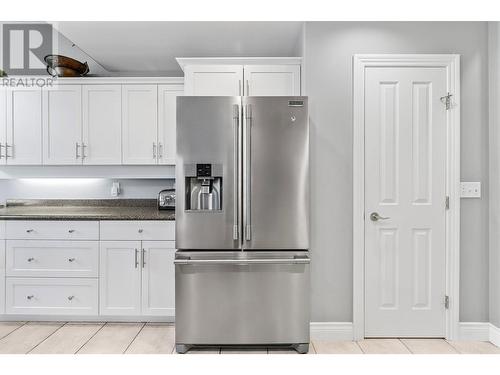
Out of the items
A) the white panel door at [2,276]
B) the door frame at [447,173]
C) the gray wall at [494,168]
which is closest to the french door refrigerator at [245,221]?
the door frame at [447,173]

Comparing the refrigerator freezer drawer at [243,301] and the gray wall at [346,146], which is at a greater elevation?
the gray wall at [346,146]

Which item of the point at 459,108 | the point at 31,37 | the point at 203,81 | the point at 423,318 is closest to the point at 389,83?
the point at 459,108

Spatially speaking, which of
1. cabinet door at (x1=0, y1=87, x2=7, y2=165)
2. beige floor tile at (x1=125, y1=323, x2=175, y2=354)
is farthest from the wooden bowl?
beige floor tile at (x1=125, y1=323, x2=175, y2=354)

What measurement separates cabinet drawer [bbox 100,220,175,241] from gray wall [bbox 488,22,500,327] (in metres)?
2.33

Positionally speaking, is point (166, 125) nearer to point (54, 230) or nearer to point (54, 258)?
point (54, 230)

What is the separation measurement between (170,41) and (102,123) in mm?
957

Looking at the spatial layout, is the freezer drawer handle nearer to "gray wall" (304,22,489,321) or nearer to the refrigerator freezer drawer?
the refrigerator freezer drawer

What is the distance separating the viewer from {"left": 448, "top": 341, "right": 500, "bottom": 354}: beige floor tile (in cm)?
247

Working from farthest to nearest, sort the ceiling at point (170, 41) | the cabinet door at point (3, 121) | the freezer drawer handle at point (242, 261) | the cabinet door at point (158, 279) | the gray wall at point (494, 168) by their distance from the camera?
the cabinet door at point (3, 121)
the cabinet door at point (158, 279)
the ceiling at point (170, 41)
the gray wall at point (494, 168)
the freezer drawer handle at point (242, 261)

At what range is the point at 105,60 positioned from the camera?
3602 millimetres

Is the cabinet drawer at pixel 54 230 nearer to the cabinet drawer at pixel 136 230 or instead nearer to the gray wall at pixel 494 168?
the cabinet drawer at pixel 136 230

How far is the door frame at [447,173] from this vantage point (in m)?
2.66

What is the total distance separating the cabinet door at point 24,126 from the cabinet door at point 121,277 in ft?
3.91
